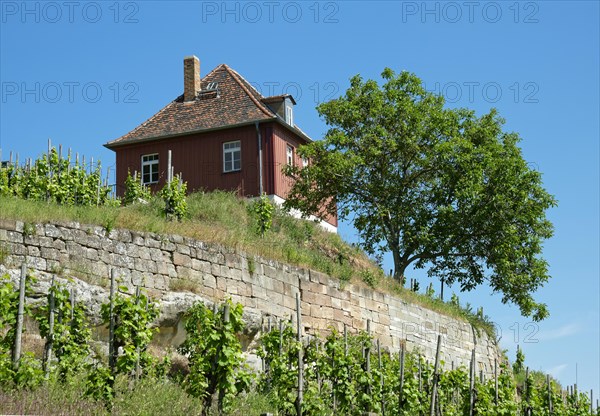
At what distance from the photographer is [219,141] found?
102ft

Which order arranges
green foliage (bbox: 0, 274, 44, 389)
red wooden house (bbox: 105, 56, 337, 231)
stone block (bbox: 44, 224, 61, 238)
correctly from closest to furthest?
1. green foliage (bbox: 0, 274, 44, 389)
2. stone block (bbox: 44, 224, 61, 238)
3. red wooden house (bbox: 105, 56, 337, 231)

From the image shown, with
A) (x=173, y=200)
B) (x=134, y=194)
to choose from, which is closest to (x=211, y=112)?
(x=134, y=194)

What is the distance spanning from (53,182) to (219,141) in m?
10.2

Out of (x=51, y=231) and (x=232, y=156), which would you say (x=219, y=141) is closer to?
(x=232, y=156)

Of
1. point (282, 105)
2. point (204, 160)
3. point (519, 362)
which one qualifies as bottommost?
point (519, 362)

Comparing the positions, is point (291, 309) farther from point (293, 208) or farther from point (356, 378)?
point (293, 208)

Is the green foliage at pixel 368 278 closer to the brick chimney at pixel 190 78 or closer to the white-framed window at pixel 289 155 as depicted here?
the white-framed window at pixel 289 155

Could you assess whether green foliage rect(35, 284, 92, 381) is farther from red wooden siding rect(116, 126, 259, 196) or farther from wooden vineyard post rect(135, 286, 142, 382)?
red wooden siding rect(116, 126, 259, 196)

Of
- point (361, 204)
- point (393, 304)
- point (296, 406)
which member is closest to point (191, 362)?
point (296, 406)

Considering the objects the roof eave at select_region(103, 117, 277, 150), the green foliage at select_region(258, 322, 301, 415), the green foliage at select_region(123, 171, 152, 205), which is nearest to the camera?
the green foliage at select_region(258, 322, 301, 415)

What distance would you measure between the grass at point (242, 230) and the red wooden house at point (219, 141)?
7.04ft

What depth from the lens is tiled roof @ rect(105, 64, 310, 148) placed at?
3103cm

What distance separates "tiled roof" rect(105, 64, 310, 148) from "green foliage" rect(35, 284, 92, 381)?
1733 cm

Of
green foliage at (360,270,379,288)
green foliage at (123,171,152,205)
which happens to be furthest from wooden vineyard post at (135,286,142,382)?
green foliage at (123,171,152,205)
